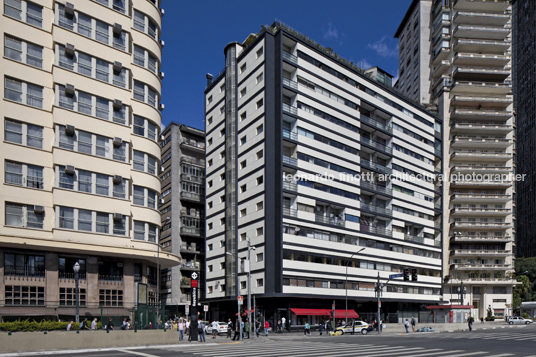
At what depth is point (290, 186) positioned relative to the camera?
6306 cm

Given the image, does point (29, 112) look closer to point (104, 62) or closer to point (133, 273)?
point (104, 62)

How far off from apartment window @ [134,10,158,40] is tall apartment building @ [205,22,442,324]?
21036 mm

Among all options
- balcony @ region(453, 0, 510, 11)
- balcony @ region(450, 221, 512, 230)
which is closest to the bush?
balcony @ region(450, 221, 512, 230)

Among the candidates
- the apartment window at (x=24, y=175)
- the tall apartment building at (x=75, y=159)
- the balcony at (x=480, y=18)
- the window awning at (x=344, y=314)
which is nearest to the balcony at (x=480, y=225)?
the window awning at (x=344, y=314)

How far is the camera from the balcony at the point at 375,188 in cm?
7370

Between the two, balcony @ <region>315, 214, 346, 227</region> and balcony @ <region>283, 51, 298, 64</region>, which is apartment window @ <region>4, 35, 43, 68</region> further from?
balcony @ <region>315, 214, 346, 227</region>

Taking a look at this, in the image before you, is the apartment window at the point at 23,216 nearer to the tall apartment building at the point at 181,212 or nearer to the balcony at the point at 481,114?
the tall apartment building at the point at 181,212

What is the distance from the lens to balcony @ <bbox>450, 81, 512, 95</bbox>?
332 feet

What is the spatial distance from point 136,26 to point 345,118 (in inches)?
1421

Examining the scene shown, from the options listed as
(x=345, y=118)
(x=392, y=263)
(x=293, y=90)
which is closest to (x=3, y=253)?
(x=293, y=90)

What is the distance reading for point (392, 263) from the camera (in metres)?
75.8

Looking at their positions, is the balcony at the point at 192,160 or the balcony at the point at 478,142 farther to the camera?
the balcony at the point at 478,142

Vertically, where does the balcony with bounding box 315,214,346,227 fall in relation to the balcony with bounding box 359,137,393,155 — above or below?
below

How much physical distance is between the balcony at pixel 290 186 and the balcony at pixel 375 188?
13.7 m
